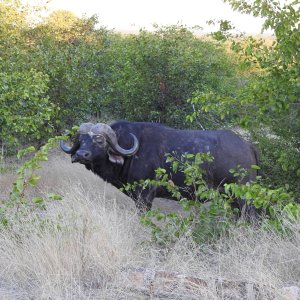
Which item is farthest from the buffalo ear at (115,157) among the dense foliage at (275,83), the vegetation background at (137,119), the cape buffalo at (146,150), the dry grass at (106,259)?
the dry grass at (106,259)

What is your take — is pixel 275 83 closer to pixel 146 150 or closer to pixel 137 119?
pixel 146 150

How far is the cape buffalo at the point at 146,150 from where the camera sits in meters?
8.25

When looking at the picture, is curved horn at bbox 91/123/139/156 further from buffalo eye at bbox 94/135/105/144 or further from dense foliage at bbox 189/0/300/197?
dense foliage at bbox 189/0/300/197

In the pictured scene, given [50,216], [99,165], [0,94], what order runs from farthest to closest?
[0,94], [99,165], [50,216]

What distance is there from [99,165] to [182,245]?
3.17 m

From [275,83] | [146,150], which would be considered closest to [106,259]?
[275,83]

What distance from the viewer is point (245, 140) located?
8586 mm

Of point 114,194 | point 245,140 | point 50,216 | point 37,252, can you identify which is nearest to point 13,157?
point 114,194

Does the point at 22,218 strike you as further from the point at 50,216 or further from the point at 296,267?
the point at 296,267

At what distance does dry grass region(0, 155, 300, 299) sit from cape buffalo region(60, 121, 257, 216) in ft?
7.74

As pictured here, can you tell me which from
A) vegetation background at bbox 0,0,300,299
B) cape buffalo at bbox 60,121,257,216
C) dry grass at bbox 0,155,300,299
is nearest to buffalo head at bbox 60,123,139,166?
cape buffalo at bbox 60,121,257,216

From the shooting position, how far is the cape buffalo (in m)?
8.25

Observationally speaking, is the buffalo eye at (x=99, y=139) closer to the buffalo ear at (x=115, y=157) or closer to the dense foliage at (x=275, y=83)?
the buffalo ear at (x=115, y=157)

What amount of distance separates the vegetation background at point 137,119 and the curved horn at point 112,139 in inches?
30.9
